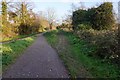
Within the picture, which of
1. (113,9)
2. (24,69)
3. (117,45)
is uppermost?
(113,9)

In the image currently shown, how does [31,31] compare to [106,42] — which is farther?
[31,31]

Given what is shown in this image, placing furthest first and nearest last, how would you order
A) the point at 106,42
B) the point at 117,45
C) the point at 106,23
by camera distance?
1. the point at 106,23
2. the point at 106,42
3. the point at 117,45

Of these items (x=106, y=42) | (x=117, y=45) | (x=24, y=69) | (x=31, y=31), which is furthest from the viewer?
(x=31, y=31)

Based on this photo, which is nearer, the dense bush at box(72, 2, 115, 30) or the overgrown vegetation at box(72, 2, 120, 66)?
the overgrown vegetation at box(72, 2, 120, 66)

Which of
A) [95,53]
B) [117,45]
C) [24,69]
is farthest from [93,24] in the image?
[24,69]

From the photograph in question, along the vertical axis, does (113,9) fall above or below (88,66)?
above

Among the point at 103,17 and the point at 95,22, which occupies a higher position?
the point at 103,17

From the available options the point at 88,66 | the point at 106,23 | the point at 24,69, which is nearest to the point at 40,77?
the point at 24,69

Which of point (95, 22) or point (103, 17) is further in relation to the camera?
point (95, 22)

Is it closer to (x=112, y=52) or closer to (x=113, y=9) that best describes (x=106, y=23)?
(x=113, y=9)

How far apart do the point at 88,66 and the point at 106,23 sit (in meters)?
22.9

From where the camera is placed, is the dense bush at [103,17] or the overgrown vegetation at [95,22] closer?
the overgrown vegetation at [95,22]

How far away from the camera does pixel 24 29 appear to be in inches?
2320

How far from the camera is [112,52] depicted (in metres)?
12.6
